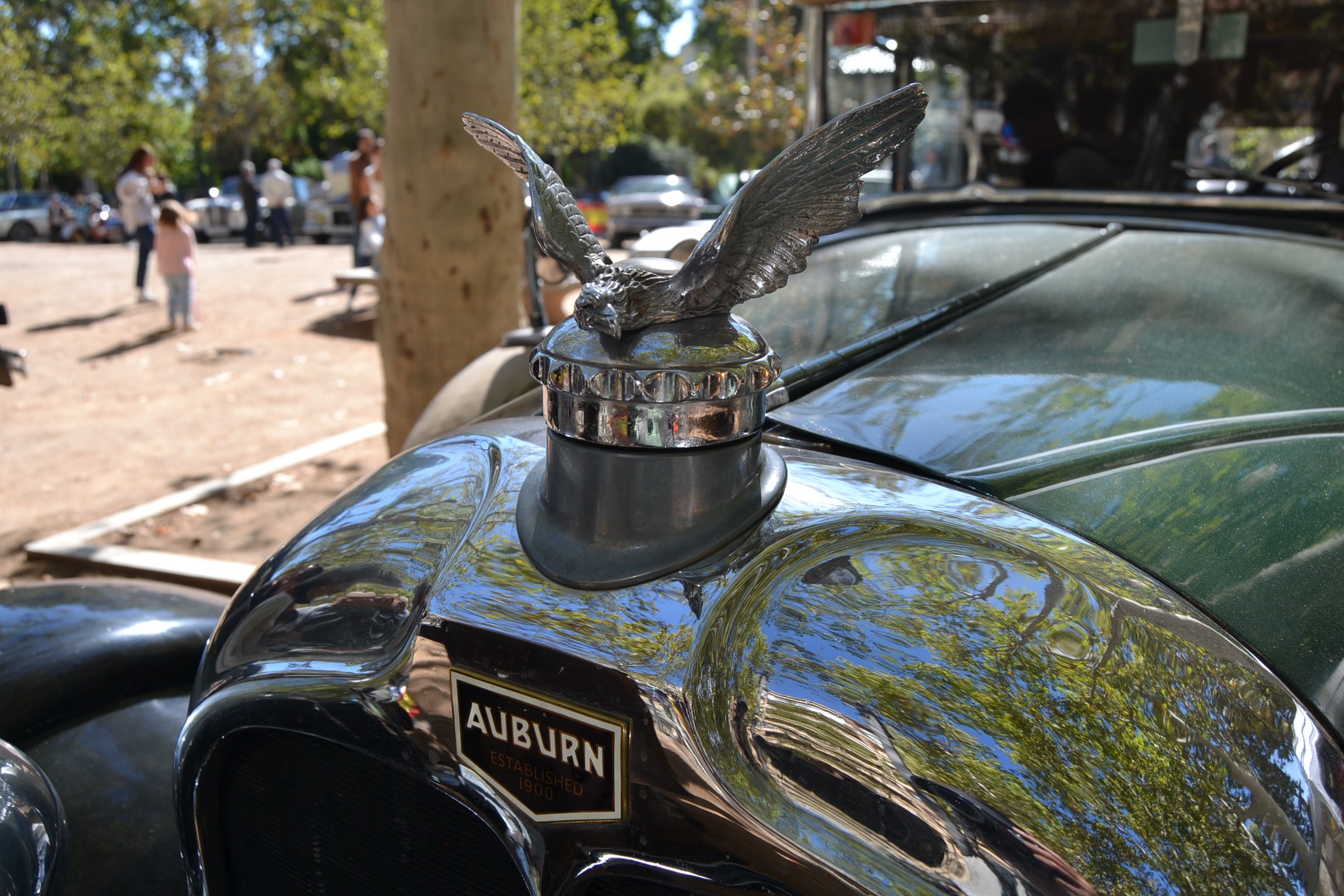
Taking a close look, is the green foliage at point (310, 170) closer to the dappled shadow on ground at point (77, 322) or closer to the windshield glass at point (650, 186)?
the windshield glass at point (650, 186)

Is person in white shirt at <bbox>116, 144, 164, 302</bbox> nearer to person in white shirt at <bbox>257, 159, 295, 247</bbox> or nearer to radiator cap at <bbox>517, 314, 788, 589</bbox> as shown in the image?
person in white shirt at <bbox>257, 159, 295, 247</bbox>

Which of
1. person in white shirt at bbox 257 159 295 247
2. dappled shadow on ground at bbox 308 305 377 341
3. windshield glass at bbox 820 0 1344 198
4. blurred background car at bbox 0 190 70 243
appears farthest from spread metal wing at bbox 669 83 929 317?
blurred background car at bbox 0 190 70 243

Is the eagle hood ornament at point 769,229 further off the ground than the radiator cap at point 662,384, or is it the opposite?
the eagle hood ornament at point 769,229

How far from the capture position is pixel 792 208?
1180 millimetres

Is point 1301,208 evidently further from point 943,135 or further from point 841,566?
point 841,566

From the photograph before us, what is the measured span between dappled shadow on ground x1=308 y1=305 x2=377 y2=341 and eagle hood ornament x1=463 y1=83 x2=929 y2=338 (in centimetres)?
989

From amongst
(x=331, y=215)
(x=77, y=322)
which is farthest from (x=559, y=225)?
(x=331, y=215)

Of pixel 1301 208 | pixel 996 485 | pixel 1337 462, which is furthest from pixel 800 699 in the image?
pixel 1301 208

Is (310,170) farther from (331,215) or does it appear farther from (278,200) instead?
(278,200)

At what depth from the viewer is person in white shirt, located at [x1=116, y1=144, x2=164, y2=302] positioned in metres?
12.9

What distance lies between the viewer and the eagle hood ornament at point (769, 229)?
116 centimetres

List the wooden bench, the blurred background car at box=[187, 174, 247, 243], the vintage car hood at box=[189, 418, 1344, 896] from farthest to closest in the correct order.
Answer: the blurred background car at box=[187, 174, 247, 243]
the wooden bench
the vintage car hood at box=[189, 418, 1344, 896]

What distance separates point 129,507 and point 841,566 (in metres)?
5.30

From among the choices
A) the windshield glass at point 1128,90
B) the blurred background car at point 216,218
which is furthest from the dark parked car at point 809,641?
the blurred background car at point 216,218
